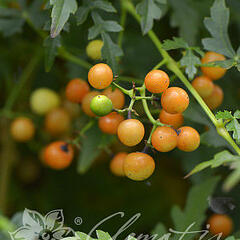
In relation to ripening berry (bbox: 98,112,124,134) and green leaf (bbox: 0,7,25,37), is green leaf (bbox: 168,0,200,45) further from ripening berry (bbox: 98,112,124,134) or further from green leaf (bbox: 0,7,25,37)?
green leaf (bbox: 0,7,25,37)

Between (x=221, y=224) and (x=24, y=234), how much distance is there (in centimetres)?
77

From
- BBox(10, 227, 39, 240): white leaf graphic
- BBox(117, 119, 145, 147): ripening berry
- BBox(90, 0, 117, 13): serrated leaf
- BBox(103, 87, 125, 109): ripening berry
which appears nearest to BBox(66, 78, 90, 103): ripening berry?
BBox(103, 87, 125, 109): ripening berry

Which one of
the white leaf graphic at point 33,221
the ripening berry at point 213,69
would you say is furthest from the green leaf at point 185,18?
the white leaf graphic at point 33,221

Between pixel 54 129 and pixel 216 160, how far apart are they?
1.02 meters

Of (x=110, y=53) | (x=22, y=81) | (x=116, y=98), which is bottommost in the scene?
(x=22, y=81)

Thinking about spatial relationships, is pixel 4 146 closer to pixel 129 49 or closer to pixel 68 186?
pixel 68 186

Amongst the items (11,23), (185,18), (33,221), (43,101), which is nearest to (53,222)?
(33,221)

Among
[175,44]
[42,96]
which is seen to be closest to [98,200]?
[42,96]

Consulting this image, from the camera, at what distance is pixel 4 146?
2002mm

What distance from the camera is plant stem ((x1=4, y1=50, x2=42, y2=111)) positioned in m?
1.85

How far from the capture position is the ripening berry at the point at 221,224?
143 centimetres

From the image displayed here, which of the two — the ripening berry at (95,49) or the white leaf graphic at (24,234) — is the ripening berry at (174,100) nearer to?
the ripening berry at (95,49)

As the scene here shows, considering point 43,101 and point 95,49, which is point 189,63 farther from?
point 43,101

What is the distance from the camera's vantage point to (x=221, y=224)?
1436mm
